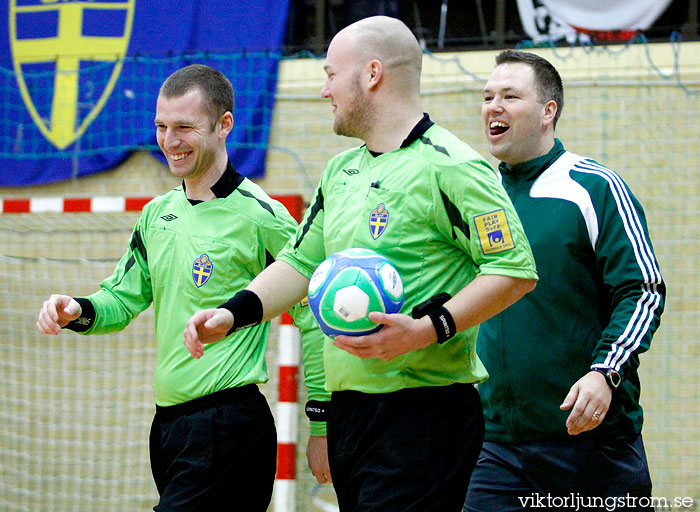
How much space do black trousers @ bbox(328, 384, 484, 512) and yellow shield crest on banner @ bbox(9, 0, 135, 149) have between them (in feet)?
18.1

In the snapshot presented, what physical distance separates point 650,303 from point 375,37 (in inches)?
54.0

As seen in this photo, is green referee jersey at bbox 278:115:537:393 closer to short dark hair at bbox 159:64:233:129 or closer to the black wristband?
the black wristband

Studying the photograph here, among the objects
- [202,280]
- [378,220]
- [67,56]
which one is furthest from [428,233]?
[67,56]

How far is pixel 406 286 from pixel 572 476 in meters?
1.27

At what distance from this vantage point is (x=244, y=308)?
2.74 meters

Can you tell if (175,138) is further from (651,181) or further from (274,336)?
(651,181)

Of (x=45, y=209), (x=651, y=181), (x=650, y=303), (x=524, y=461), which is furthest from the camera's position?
(x=651, y=181)

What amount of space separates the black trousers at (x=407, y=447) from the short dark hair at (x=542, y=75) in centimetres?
157

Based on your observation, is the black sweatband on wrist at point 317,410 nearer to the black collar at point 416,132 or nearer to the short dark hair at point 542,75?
the black collar at point 416,132

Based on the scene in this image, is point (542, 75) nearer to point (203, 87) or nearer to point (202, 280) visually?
point (203, 87)

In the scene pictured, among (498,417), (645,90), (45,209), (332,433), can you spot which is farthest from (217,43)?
(332,433)

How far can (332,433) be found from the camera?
2.74 metres

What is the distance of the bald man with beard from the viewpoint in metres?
2.46

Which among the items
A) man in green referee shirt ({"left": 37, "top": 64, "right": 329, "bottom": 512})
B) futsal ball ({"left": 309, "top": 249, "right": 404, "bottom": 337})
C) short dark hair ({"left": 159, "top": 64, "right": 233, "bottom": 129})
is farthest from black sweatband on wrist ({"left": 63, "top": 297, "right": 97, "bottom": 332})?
futsal ball ({"left": 309, "top": 249, "right": 404, "bottom": 337})
